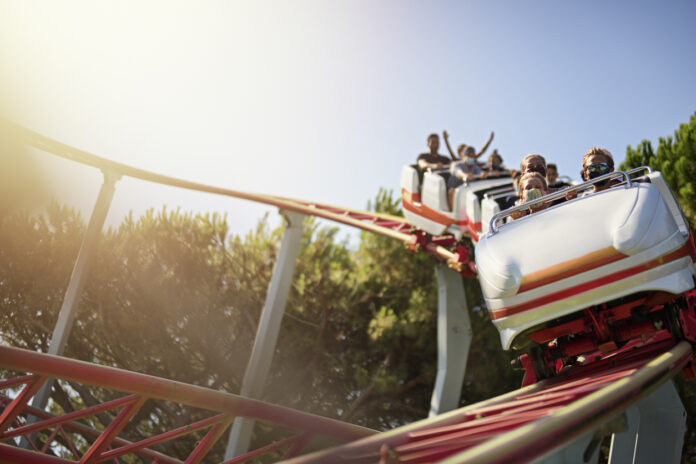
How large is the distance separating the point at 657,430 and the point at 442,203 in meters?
4.14

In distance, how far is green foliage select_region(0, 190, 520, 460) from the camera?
11.4m

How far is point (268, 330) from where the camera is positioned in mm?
7699

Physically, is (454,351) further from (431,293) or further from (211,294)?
(211,294)

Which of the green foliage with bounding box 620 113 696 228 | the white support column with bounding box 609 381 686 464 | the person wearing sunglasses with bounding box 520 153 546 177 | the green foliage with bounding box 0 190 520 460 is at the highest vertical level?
the green foliage with bounding box 620 113 696 228

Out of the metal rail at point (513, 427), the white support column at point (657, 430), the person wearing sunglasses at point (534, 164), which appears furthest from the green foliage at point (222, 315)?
the metal rail at point (513, 427)

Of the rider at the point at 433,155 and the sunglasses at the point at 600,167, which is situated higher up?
the rider at the point at 433,155

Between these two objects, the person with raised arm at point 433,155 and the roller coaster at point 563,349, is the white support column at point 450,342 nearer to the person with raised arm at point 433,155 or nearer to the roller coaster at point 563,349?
the person with raised arm at point 433,155

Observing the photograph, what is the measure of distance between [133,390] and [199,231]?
10.5m

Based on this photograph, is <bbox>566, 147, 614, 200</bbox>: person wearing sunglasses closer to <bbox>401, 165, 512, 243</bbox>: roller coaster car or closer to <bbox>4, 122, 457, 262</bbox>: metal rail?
<bbox>401, 165, 512, 243</bbox>: roller coaster car

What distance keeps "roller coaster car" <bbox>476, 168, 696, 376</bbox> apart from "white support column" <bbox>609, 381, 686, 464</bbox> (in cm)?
43

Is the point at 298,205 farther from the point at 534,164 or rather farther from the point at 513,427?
the point at 513,427

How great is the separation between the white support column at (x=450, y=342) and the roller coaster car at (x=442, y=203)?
889 mm

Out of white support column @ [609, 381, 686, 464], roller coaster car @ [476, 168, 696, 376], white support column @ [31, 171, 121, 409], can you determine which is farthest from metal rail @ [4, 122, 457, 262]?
white support column @ [609, 381, 686, 464]

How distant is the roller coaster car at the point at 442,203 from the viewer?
587cm
